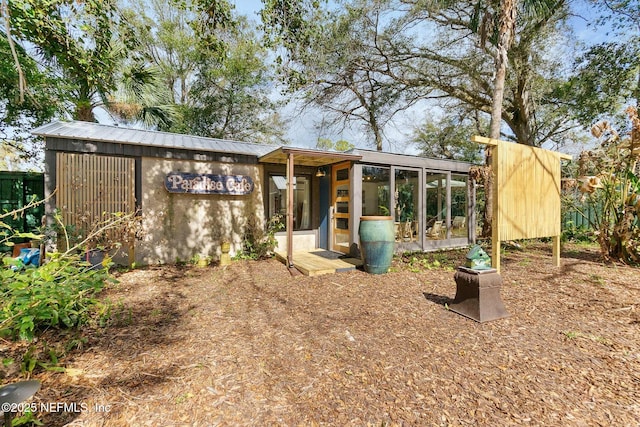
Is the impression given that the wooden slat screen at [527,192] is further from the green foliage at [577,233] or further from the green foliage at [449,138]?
the green foliage at [449,138]

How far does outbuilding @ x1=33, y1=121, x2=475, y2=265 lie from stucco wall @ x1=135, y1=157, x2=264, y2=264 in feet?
0.07

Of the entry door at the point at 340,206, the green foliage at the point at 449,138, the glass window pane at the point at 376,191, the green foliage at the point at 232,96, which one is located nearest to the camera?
the entry door at the point at 340,206

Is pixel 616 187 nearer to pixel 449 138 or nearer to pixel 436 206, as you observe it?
pixel 436 206

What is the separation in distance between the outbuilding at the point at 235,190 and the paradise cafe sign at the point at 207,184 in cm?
2

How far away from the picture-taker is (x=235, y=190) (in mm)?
6141

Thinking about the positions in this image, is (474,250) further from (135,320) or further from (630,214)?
(630,214)

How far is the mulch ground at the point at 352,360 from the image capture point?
1.70 meters

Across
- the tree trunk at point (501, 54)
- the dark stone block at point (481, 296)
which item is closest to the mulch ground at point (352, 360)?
the dark stone block at point (481, 296)

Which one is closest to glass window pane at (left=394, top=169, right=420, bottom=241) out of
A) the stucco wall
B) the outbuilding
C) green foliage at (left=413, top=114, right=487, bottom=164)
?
the outbuilding

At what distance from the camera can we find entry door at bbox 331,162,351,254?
248 inches

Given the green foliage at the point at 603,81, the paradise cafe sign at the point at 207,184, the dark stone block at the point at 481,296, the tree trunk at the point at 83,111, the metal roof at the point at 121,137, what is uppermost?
the green foliage at the point at 603,81

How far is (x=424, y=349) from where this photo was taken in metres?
2.42

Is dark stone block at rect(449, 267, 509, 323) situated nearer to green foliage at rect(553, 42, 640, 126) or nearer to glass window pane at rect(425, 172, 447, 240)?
glass window pane at rect(425, 172, 447, 240)

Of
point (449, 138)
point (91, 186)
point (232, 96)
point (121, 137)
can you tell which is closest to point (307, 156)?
point (121, 137)
